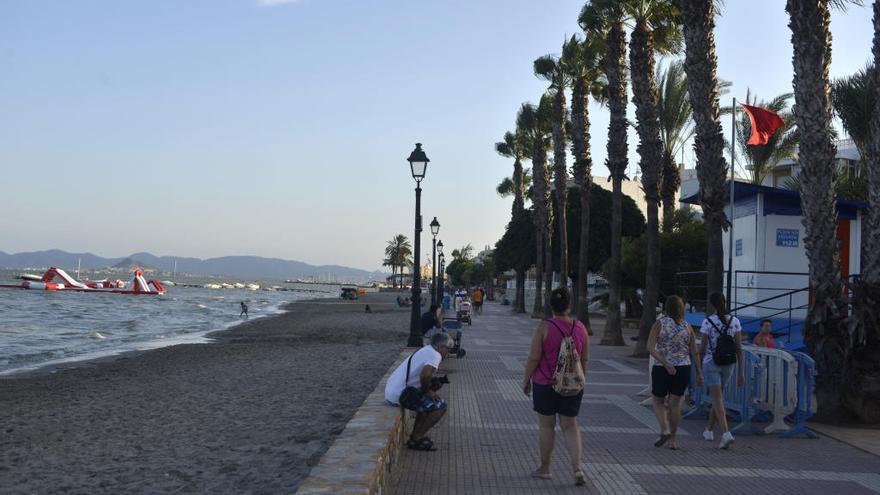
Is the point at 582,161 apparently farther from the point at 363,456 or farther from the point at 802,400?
the point at 363,456

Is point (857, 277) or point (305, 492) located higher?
point (857, 277)

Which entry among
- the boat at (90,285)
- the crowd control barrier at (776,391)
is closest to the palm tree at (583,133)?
the crowd control barrier at (776,391)

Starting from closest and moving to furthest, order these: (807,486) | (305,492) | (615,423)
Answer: (305,492) < (807,486) < (615,423)

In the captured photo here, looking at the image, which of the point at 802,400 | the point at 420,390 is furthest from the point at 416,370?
the point at 802,400

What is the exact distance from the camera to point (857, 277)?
37.7 feet

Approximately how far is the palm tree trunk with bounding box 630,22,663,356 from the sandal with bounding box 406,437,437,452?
1294 centimetres

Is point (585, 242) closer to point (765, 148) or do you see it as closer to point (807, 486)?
point (765, 148)

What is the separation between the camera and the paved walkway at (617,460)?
695cm

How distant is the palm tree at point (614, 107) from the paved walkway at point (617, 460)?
41.3 feet

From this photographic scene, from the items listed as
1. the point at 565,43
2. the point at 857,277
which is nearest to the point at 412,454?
the point at 857,277

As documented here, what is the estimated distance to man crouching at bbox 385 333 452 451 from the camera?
796 cm

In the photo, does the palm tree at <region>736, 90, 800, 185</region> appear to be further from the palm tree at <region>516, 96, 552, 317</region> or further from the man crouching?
the man crouching

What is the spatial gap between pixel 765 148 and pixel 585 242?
396 inches

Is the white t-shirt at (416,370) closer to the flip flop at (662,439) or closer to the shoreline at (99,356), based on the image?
the flip flop at (662,439)
